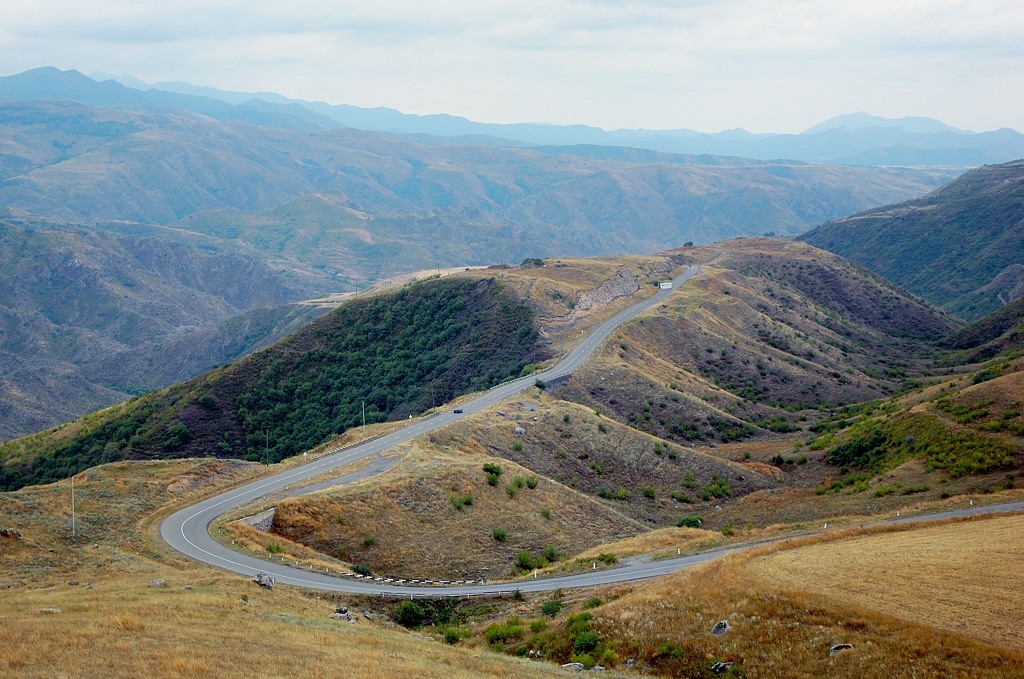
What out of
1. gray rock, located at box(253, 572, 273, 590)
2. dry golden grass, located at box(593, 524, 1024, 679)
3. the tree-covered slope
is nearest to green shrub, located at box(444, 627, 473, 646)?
dry golden grass, located at box(593, 524, 1024, 679)

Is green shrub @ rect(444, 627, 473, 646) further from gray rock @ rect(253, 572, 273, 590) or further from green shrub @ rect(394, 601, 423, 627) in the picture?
gray rock @ rect(253, 572, 273, 590)

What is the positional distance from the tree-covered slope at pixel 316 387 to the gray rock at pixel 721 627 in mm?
52128

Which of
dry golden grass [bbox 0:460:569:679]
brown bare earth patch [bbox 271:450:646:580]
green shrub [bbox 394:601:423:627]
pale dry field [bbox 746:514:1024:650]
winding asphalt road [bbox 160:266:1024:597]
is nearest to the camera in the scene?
dry golden grass [bbox 0:460:569:679]

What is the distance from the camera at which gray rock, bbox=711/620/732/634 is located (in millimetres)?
21516

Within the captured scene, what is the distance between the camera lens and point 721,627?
71.0 feet

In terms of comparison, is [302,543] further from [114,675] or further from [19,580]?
[114,675]

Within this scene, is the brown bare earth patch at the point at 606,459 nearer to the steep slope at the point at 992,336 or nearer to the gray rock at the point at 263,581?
the gray rock at the point at 263,581

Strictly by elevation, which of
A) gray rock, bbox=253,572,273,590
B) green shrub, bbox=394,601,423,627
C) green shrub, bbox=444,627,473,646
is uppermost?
gray rock, bbox=253,572,273,590

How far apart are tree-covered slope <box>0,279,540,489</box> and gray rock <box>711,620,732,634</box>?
5213 cm

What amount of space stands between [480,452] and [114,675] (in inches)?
1371

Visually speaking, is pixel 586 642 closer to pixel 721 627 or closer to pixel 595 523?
pixel 721 627

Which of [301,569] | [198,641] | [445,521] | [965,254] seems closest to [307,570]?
[301,569]

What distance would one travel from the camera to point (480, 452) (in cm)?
5056

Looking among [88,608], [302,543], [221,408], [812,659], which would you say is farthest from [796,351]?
[88,608]
